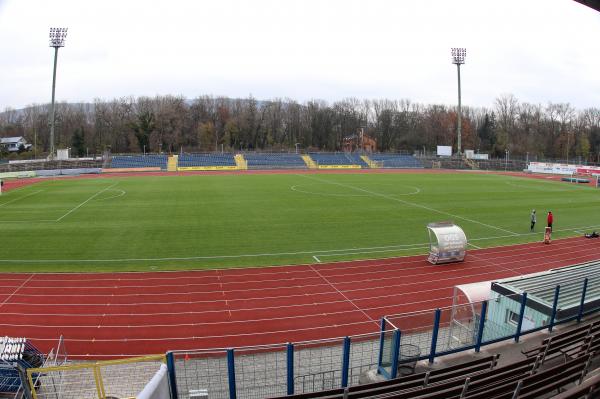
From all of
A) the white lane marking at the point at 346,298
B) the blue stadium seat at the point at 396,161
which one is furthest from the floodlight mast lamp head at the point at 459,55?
the white lane marking at the point at 346,298

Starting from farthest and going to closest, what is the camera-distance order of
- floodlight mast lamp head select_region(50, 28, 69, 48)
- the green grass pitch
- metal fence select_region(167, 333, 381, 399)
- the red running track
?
floodlight mast lamp head select_region(50, 28, 69, 48), the green grass pitch, the red running track, metal fence select_region(167, 333, 381, 399)

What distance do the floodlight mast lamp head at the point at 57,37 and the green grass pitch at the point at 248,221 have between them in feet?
90.7

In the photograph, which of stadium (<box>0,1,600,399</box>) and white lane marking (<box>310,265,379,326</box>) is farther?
white lane marking (<box>310,265,379,326</box>)

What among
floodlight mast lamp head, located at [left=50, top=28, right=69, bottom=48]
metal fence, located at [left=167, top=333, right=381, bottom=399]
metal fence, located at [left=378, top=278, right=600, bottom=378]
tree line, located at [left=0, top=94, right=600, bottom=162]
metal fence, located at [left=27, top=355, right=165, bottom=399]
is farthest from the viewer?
tree line, located at [left=0, top=94, right=600, bottom=162]

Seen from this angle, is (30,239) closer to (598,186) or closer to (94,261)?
(94,261)

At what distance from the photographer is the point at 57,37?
61.8 metres

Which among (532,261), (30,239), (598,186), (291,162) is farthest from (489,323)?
(291,162)

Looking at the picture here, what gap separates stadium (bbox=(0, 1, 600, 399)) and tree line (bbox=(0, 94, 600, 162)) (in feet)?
188

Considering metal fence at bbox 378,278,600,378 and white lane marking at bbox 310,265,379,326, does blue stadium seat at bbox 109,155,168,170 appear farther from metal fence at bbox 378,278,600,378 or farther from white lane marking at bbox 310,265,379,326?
metal fence at bbox 378,278,600,378

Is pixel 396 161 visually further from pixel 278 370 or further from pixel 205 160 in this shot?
pixel 278 370

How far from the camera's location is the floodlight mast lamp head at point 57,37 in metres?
61.4

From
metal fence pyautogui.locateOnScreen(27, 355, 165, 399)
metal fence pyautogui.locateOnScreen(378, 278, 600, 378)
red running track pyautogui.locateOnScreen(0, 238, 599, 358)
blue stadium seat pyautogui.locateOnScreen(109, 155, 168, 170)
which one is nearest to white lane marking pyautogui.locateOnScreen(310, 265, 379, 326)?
red running track pyautogui.locateOnScreen(0, 238, 599, 358)

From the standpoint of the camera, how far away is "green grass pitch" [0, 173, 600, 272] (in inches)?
760

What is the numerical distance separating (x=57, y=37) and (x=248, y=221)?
5361 cm
